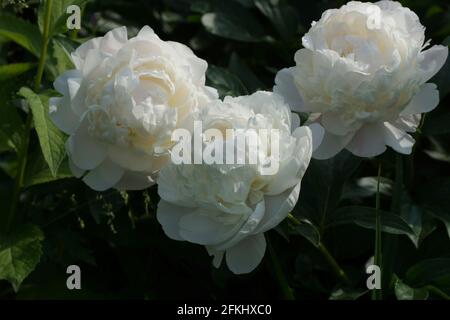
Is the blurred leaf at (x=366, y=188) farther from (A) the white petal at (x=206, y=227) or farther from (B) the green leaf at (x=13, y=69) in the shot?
(B) the green leaf at (x=13, y=69)

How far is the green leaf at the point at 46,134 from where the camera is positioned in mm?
1160

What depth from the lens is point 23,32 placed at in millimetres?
1382

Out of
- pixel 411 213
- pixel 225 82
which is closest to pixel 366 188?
pixel 411 213

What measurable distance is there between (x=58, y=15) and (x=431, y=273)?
2.36ft

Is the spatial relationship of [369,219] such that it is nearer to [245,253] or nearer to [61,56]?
[245,253]

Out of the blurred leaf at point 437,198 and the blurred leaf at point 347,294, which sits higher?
the blurred leaf at point 437,198

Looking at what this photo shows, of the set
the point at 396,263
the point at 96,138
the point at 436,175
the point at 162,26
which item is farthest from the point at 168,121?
the point at 162,26

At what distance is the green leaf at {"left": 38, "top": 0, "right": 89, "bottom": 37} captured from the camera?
130 cm

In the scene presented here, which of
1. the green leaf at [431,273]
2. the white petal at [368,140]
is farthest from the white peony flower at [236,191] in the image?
the green leaf at [431,273]

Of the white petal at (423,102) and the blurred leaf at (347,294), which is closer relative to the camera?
the white petal at (423,102)

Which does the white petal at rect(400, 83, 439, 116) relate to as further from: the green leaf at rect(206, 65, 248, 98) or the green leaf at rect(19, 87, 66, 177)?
the green leaf at rect(19, 87, 66, 177)

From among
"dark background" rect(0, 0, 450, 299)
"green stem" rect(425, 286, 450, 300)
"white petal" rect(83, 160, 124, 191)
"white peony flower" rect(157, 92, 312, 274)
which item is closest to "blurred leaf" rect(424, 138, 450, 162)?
"dark background" rect(0, 0, 450, 299)

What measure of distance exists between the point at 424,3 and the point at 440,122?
0.34 metres

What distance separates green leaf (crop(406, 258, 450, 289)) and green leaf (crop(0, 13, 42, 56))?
71 cm
